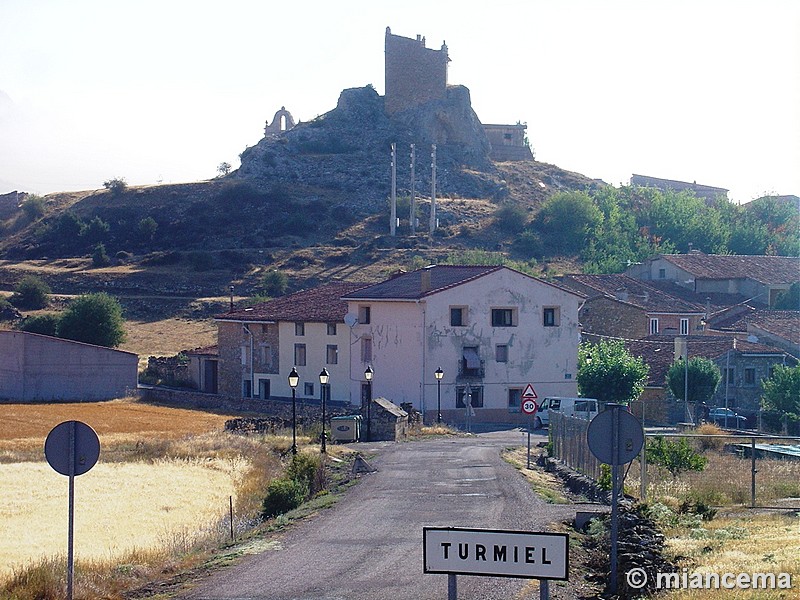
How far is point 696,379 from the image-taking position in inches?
1898

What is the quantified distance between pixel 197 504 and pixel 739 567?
49.1 feet

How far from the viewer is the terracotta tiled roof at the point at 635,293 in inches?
2702

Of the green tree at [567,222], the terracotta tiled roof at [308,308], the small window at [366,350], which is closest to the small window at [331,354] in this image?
the terracotta tiled roof at [308,308]

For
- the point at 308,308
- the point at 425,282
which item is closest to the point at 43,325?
the point at 308,308

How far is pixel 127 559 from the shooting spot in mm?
16547

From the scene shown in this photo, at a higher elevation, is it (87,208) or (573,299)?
(87,208)

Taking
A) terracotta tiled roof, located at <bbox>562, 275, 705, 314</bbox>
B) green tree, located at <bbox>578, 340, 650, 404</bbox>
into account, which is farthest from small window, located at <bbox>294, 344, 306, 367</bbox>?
terracotta tiled roof, located at <bbox>562, 275, 705, 314</bbox>

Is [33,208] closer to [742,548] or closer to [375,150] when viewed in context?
[375,150]

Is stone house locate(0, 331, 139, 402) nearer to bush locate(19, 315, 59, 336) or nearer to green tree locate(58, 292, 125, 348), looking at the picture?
green tree locate(58, 292, 125, 348)

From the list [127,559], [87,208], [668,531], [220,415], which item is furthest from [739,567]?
[87,208]

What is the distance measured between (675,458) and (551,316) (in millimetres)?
28869

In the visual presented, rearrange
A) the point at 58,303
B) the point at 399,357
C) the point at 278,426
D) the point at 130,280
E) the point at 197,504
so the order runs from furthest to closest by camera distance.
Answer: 1. the point at 130,280
2. the point at 58,303
3. the point at 399,357
4. the point at 278,426
5. the point at 197,504

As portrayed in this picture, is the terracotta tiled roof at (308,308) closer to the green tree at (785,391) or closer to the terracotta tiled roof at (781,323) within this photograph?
the green tree at (785,391)

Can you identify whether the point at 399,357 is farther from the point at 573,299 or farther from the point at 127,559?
the point at 127,559
